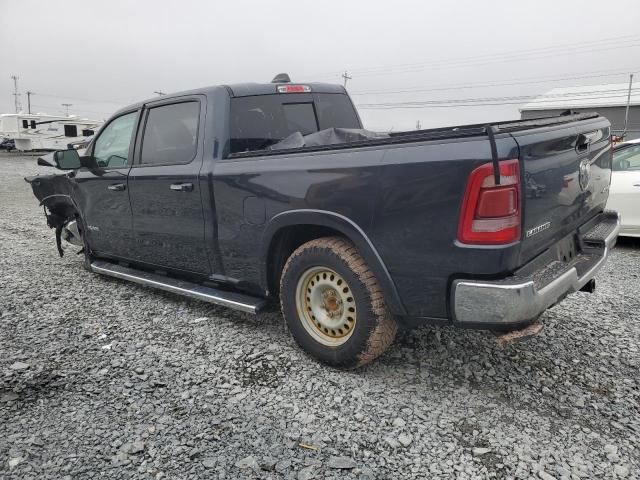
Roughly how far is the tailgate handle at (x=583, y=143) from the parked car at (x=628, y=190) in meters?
3.99

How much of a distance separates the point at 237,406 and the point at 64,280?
11.6 ft

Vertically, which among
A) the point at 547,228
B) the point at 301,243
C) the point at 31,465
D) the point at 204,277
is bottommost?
the point at 31,465

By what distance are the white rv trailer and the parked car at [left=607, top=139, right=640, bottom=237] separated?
37.1 metres

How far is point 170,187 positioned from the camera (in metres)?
3.98

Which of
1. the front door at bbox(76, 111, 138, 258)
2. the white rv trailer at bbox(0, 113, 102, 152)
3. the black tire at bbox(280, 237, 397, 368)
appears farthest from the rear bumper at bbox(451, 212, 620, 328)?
the white rv trailer at bbox(0, 113, 102, 152)

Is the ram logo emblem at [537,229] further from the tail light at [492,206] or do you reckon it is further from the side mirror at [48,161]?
the side mirror at [48,161]

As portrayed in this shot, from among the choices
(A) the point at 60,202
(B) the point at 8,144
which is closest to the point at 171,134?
(A) the point at 60,202

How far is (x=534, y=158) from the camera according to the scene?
2.50 m

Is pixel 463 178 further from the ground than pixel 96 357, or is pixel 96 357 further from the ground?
pixel 463 178

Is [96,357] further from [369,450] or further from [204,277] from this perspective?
[369,450]

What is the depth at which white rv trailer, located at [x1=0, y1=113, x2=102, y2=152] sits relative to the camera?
36.2 m

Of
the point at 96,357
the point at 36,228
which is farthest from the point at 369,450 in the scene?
the point at 36,228

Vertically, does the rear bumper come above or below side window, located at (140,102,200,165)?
below

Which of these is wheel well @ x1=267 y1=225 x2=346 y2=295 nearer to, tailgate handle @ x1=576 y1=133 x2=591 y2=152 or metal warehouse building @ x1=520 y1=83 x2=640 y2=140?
tailgate handle @ x1=576 y1=133 x2=591 y2=152
